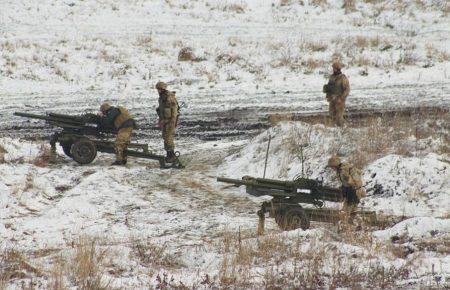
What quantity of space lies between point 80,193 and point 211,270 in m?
4.52

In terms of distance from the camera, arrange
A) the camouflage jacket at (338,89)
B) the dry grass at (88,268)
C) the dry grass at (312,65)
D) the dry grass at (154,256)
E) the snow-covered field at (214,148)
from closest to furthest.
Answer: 1. the dry grass at (88,268)
2. the snow-covered field at (214,148)
3. the dry grass at (154,256)
4. the camouflage jacket at (338,89)
5. the dry grass at (312,65)

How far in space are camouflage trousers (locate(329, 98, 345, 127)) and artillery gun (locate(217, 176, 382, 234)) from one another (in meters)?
5.07

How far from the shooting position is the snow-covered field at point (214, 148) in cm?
699

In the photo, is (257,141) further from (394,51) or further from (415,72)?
(394,51)

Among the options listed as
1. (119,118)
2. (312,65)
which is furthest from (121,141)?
(312,65)

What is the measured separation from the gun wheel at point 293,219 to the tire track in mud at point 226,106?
577 centimetres

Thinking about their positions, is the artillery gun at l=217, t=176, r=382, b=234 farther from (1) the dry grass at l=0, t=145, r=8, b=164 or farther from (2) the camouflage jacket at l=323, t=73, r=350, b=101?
(1) the dry grass at l=0, t=145, r=8, b=164

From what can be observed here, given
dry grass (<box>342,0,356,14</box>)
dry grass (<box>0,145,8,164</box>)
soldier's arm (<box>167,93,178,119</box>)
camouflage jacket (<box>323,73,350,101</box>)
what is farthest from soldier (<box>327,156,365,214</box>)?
dry grass (<box>342,0,356,14</box>)

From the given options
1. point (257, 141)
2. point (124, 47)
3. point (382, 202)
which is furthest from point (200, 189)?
point (124, 47)

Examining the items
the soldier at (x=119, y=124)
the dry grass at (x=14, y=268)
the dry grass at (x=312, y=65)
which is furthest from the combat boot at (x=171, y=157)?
the dry grass at (x=312, y=65)

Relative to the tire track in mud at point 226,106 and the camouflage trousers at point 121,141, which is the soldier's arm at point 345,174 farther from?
the tire track in mud at point 226,106

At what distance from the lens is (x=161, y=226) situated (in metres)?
9.37

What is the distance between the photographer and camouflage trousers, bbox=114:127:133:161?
12.6 m

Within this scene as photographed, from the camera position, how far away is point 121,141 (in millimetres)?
12570
